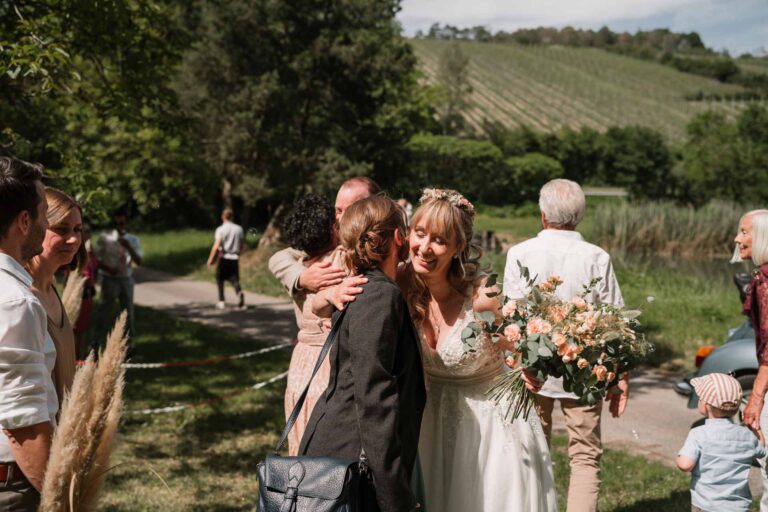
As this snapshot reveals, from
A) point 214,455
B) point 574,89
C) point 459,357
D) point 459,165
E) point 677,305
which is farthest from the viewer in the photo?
point 574,89

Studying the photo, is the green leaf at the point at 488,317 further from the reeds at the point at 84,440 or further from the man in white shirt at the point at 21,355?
the man in white shirt at the point at 21,355

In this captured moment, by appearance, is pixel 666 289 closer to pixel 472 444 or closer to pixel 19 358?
pixel 472 444

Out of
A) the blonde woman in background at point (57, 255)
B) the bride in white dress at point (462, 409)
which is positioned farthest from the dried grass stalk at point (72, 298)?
the bride in white dress at point (462, 409)

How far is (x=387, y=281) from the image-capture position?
9.16 ft

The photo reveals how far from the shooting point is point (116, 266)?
9688 millimetres

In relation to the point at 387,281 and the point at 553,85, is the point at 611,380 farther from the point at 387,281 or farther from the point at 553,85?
the point at 553,85

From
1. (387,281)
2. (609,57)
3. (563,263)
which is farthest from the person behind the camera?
(609,57)

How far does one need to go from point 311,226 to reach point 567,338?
1402 mm

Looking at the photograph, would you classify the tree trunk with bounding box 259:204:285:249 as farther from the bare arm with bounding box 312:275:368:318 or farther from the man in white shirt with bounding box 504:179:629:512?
the bare arm with bounding box 312:275:368:318

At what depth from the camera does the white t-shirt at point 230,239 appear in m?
14.0

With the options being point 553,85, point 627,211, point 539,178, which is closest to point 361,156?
point 627,211

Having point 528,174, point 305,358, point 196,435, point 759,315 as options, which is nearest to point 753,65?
point 528,174

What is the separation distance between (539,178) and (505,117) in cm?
1725

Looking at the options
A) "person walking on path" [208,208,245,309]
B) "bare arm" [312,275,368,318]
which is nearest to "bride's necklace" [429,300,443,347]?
"bare arm" [312,275,368,318]
